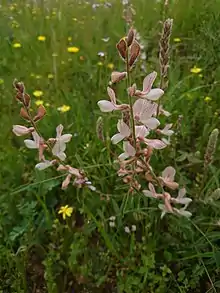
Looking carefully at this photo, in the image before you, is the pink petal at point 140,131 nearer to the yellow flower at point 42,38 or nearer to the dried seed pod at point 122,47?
the dried seed pod at point 122,47

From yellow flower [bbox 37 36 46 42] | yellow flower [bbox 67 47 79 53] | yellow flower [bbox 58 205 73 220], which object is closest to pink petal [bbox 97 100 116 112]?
yellow flower [bbox 58 205 73 220]

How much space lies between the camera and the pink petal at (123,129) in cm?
126

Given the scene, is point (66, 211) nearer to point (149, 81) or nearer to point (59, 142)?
point (59, 142)

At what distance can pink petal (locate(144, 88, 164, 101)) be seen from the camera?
1147 mm

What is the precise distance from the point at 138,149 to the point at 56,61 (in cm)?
171

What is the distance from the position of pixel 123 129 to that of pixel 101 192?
0.76m

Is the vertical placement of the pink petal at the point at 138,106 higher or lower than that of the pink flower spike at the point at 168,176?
higher

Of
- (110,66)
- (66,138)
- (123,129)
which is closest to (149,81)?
(123,129)

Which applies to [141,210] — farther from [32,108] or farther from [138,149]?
[32,108]

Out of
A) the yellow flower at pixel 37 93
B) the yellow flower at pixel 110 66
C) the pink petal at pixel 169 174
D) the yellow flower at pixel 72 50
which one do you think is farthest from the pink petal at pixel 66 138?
the yellow flower at pixel 72 50

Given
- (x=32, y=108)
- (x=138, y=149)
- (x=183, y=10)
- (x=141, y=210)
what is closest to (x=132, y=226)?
(x=141, y=210)

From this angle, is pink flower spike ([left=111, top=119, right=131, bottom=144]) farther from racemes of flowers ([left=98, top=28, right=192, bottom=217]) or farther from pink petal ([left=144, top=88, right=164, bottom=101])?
pink petal ([left=144, top=88, right=164, bottom=101])

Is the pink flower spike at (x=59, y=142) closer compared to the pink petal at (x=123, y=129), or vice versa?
the pink petal at (x=123, y=129)

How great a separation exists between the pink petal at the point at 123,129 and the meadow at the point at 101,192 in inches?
14.8
